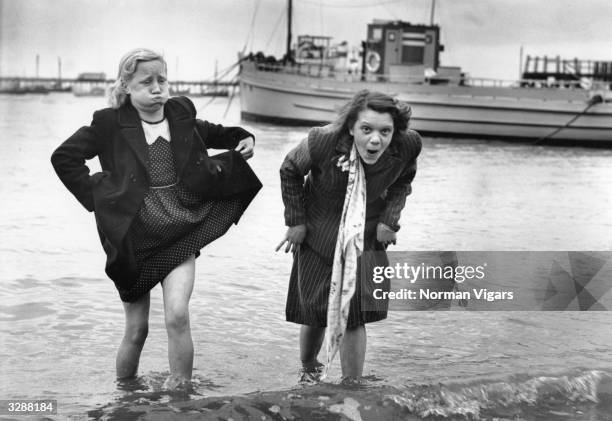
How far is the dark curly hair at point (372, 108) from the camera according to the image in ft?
13.2

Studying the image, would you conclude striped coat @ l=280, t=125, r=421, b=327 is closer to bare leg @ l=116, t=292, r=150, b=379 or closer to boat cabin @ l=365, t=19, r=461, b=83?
bare leg @ l=116, t=292, r=150, b=379

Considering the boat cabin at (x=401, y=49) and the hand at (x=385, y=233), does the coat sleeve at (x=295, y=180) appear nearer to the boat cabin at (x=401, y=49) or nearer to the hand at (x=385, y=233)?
the hand at (x=385, y=233)

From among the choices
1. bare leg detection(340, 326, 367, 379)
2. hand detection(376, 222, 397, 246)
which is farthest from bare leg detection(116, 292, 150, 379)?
hand detection(376, 222, 397, 246)

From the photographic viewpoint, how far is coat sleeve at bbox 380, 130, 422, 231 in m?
4.17

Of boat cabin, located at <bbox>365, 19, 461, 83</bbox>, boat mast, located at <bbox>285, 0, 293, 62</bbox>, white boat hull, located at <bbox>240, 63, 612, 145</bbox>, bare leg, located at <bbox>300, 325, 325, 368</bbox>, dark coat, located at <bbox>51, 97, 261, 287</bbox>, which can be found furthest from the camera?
boat mast, located at <bbox>285, 0, 293, 62</bbox>

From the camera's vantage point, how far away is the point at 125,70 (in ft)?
13.0

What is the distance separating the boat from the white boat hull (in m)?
0.04

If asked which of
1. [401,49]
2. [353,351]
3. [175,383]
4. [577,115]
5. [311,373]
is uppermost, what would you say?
[401,49]

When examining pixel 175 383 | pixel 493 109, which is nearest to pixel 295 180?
pixel 175 383

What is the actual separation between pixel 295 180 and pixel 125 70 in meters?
0.84

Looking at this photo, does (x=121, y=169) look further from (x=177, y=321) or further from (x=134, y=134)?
(x=177, y=321)

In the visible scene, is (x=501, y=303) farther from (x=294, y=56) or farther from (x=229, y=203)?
(x=294, y=56)

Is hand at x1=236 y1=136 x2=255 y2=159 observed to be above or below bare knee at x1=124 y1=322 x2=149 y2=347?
above

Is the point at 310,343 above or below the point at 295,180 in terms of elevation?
below
